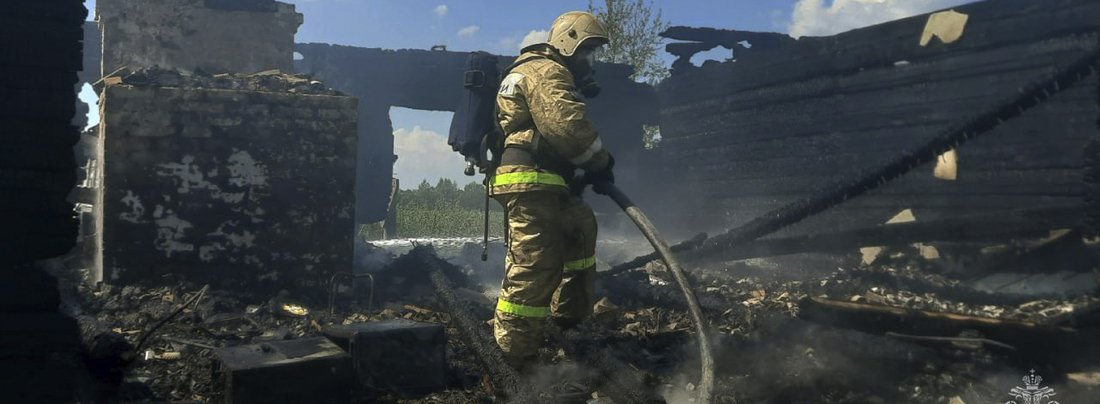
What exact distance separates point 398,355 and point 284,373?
2.20 feet

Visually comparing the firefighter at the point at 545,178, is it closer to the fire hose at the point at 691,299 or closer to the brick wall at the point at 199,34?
the fire hose at the point at 691,299

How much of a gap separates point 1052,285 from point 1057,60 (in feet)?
8.04

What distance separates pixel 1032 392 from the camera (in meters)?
3.27

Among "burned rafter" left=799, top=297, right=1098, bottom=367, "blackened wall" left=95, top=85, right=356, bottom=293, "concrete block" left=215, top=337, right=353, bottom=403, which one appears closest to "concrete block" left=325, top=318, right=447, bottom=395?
"concrete block" left=215, top=337, right=353, bottom=403

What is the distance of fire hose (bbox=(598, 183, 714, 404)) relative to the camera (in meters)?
3.00

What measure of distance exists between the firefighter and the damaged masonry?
1.05 feet

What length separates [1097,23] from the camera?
21.0 feet

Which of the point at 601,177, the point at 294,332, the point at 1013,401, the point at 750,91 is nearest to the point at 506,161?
the point at 601,177

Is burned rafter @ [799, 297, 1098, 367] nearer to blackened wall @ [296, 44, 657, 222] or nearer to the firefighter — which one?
the firefighter

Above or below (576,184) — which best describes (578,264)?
below

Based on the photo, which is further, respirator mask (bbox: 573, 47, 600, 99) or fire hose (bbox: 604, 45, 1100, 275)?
fire hose (bbox: 604, 45, 1100, 275)

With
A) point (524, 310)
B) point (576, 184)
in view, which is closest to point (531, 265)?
point (524, 310)

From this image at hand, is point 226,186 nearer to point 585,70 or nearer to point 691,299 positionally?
point 585,70

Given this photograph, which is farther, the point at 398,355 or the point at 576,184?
the point at 576,184
